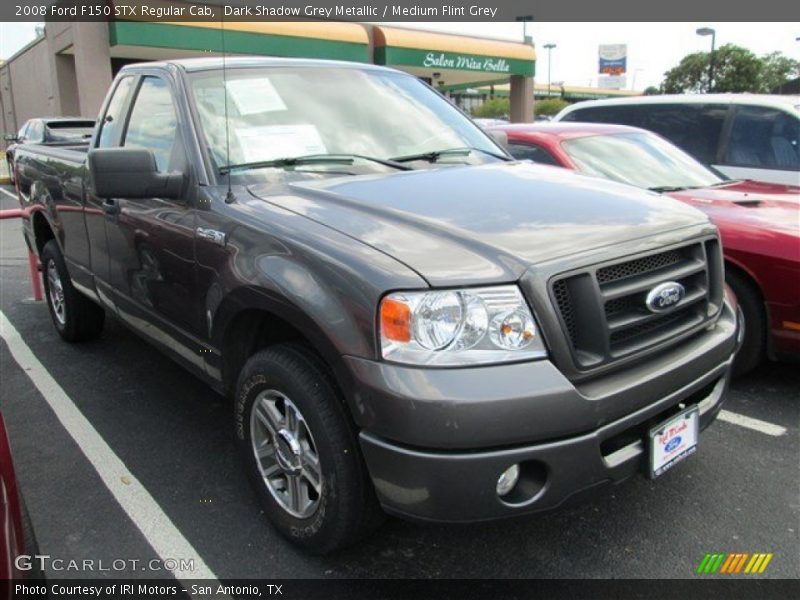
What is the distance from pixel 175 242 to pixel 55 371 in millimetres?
2183

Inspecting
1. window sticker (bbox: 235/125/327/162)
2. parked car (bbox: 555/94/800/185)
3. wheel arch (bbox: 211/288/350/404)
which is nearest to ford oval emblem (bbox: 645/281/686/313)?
wheel arch (bbox: 211/288/350/404)

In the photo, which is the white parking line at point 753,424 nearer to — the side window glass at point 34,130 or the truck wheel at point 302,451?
the truck wheel at point 302,451

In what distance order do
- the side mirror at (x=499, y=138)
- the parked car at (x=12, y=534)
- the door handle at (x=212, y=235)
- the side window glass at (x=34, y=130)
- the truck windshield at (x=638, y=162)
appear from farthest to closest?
the side window glass at (x=34, y=130), the truck windshield at (x=638, y=162), the side mirror at (x=499, y=138), the door handle at (x=212, y=235), the parked car at (x=12, y=534)

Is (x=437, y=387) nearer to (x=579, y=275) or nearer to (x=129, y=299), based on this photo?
(x=579, y=275)

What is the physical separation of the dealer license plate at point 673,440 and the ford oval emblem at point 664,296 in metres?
0.39

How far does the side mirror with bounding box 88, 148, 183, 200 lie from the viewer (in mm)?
2816

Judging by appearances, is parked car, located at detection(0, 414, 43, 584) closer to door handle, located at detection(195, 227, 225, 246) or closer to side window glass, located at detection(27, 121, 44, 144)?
door handle, located at detection(195, 227, 225, 246)

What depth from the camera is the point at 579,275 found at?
2.20 meters

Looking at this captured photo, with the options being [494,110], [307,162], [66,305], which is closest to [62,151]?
[66,305]

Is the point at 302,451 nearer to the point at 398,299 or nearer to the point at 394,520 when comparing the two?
the point at 394,520

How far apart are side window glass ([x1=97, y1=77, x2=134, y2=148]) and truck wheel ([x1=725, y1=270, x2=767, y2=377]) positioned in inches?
144

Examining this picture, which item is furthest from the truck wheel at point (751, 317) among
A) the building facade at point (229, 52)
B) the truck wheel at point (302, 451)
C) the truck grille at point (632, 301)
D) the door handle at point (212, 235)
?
the building facade at point (229, 52)

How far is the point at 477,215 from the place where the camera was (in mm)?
2490

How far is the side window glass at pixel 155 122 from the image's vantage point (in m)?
3.36
